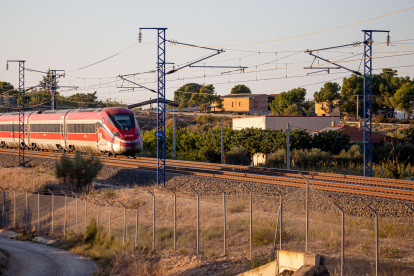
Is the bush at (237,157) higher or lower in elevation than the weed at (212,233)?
higher

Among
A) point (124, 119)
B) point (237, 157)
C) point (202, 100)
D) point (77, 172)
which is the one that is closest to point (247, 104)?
point (202, 100)

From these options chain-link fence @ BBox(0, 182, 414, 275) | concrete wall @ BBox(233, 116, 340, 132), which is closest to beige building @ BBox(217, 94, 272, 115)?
concrete wall @ BBox(233, 116, 340, 132)

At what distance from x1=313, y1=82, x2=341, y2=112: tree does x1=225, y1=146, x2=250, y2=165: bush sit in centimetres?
4844

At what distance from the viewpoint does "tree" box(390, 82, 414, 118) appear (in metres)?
74.0

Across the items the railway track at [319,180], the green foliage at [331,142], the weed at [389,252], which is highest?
the green foliage at [331,142]

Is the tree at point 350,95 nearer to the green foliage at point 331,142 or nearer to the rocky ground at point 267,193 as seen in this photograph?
the green foliage at point 331,142

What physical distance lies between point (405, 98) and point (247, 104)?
31.6m

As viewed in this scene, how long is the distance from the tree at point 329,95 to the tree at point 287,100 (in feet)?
24.9

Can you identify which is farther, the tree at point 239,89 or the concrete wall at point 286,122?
the tree at point 239,89

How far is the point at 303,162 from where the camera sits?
32500 mm

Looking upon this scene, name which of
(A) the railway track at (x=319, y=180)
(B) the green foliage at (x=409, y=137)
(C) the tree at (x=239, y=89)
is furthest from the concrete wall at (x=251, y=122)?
(C) the tree at (x=239, y=89)

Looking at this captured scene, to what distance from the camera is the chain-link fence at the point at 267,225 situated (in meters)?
10.3

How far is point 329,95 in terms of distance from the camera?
8169 centimetres

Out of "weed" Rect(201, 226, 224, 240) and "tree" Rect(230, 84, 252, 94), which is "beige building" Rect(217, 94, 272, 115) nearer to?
"tree" Rect(230, 84, 252, 94)
